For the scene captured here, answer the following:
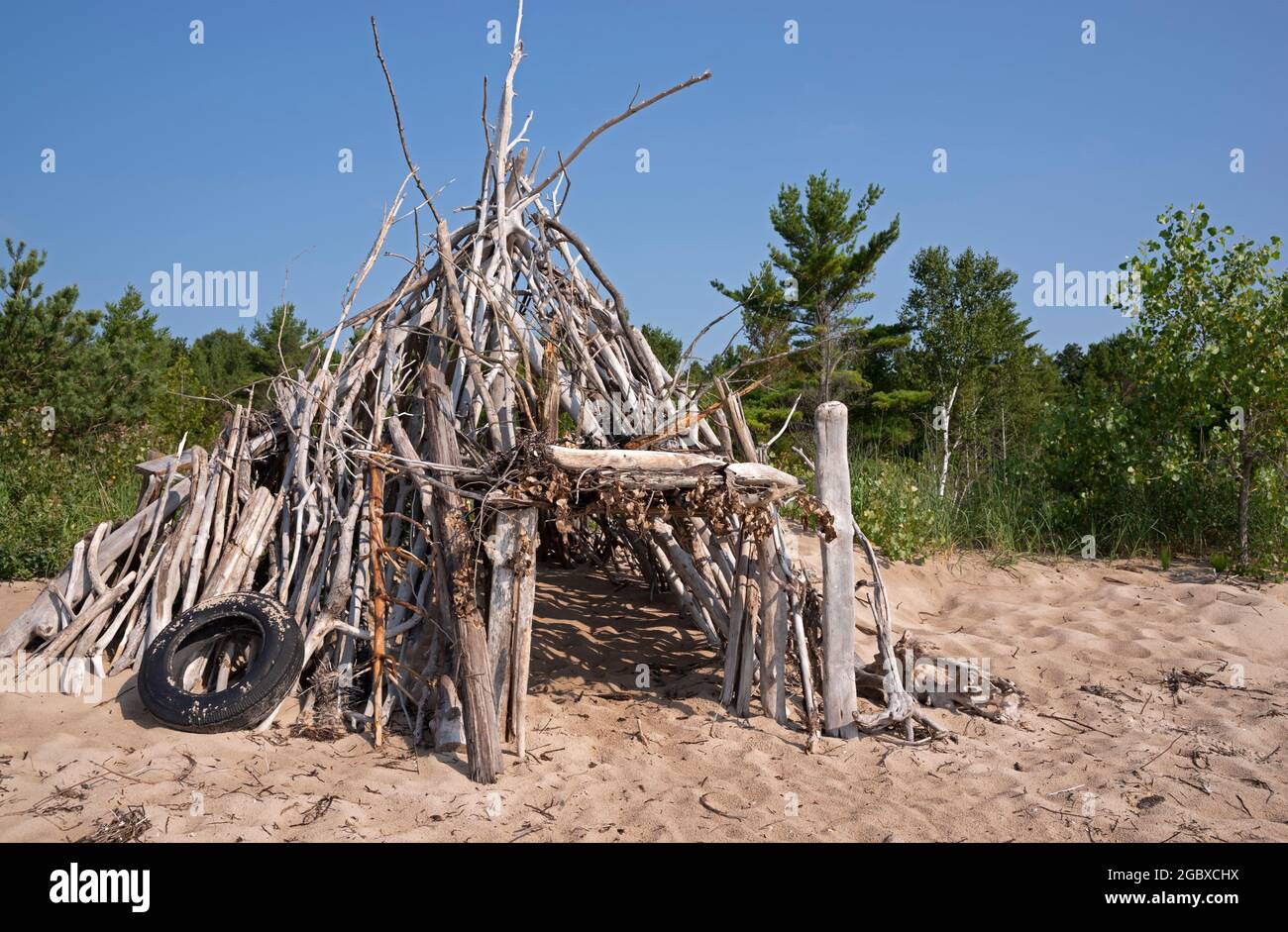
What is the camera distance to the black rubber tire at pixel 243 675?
4742mm

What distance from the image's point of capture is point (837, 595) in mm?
5270

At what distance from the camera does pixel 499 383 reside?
6039 mm

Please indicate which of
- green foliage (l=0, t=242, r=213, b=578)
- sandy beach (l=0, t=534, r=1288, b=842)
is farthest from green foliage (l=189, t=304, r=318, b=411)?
sandy beach (l=0, t=534, r=1288, b=842)

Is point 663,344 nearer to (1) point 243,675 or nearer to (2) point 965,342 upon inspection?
(2) point 965,342

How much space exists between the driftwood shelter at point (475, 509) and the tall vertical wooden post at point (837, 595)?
A: 13 millimetres

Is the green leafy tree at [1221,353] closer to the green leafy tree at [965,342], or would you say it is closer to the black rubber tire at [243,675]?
the black rubber tire at [243,675]

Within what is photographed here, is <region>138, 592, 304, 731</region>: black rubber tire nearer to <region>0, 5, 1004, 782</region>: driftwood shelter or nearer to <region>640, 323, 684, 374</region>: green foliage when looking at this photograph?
<region>0, 5, 1004, 782</region>: driftwood shelter

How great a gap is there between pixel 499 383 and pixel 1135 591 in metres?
6.00

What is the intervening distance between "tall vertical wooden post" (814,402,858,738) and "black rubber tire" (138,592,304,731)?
2.97 metres
